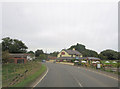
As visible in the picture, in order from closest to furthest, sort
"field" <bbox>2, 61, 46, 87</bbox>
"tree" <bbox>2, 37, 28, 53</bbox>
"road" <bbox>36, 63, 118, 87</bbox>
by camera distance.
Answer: "road" <bbox>36, 63, 118, 87</bbox> < "field" <bbox>2, 61, 46, 87</bbox> < "tree" <bbox>2, 37, 28, 53</bbox>

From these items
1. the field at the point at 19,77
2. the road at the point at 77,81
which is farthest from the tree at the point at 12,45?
the road at the point at 77,81

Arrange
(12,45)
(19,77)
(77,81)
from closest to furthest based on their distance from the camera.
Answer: (19,77) < (77,81) < (12,45)

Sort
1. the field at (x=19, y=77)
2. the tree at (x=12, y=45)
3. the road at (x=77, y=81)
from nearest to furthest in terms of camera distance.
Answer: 1. the road at (x=77, y=81)
2. the field at (x=19, y=77)
3. the tree at (x=12, y=45)

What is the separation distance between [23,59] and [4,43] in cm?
2505

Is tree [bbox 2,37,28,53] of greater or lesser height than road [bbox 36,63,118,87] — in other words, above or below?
above

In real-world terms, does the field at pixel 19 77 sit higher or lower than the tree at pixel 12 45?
lower

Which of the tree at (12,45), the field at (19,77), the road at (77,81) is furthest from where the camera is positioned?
the tree at (12,45)

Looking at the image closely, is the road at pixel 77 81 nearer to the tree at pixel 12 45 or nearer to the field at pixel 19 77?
the field at pixel 19 77

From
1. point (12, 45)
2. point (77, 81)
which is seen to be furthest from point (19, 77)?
point (12, 45)

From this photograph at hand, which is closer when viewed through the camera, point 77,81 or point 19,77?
point 19,77

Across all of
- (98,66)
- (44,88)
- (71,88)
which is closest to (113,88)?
(71,88)

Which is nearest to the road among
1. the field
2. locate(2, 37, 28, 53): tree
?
the field

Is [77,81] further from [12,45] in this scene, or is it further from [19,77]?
[12,45]

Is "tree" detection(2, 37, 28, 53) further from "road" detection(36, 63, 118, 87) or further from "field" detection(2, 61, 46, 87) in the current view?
"road" detection(36, 63, 118, 87)
